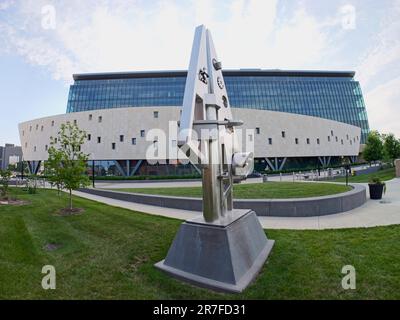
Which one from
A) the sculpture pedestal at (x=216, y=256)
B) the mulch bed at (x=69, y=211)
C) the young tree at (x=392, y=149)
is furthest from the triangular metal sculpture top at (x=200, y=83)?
the young tree at (x=392, y=149)

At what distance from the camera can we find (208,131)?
15.3ft

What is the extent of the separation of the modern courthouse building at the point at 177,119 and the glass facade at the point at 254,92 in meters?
0.31

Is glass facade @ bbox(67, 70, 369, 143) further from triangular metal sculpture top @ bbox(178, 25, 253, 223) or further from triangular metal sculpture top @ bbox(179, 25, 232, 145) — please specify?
triangular metal sculpture top @ bbox(178, 25, 253, 223)

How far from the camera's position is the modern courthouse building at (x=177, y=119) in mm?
40125

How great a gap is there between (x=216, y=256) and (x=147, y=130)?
3747 cm

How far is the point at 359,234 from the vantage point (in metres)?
6.63

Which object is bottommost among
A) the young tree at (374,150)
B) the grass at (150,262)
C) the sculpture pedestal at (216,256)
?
the grass at (150,262)

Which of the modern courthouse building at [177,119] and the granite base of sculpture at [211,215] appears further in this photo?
the modern courthouse building at [177,119]

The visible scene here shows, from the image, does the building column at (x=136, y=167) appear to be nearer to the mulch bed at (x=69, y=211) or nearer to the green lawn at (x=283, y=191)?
the green lawn at (x=283, y=191)

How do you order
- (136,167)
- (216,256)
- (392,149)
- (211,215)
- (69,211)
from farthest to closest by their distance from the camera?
(136,167) → (392,149) → (69,211) → (211,215) → (216,256)

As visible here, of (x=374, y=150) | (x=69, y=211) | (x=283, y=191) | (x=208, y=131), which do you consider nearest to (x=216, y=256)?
(x=208, y=131)

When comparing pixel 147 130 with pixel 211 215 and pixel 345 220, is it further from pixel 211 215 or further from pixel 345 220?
pixel 211 215

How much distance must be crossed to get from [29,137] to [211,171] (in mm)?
56770
